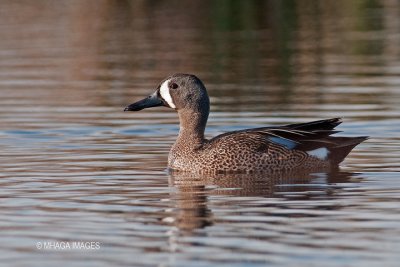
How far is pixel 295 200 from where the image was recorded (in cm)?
962

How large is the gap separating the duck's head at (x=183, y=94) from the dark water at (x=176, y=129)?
22.1 inches

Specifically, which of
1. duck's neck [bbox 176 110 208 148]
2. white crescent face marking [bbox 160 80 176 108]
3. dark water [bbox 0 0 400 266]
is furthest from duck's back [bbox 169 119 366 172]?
white crescent face marking [bbox 160 80 176 108]

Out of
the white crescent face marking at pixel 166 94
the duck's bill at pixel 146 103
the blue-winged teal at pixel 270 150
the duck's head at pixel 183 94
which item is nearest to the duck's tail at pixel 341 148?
the blue-winged teal at pixel 270 150

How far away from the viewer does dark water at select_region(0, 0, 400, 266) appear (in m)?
8.09

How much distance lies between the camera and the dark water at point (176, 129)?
26.6 feet

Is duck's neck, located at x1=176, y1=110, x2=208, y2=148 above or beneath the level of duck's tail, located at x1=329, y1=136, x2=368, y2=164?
above

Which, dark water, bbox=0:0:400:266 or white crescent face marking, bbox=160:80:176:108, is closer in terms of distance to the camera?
dark water, bbox=0:0:400:266

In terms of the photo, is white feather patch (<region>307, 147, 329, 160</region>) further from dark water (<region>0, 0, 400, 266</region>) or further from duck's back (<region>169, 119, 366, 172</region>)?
dark water (<region>0, 0, 400, 266</region>)

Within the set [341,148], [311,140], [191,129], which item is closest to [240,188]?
[311,140]

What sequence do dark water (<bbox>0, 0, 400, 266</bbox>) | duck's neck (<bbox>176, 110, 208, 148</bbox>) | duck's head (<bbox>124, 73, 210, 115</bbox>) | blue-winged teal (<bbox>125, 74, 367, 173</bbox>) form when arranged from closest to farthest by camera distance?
dark water (<bbox>0, 0, 400, 266</bbox>) → blue-winged teal (<bbox>125, 74, 367, 173</bbox>) → duck's neck (<bbox>176, 110, 208, 148</bbox>) → duck's head (<bbox>124, 73, 210, 115</bbox>)

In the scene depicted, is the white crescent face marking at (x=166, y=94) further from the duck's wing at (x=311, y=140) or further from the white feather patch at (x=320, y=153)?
the white feather patch at (x=320, y=153)

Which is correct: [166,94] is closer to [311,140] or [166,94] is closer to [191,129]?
[191,129]

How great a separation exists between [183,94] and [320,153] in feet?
4.91

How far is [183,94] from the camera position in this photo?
39.6ft
